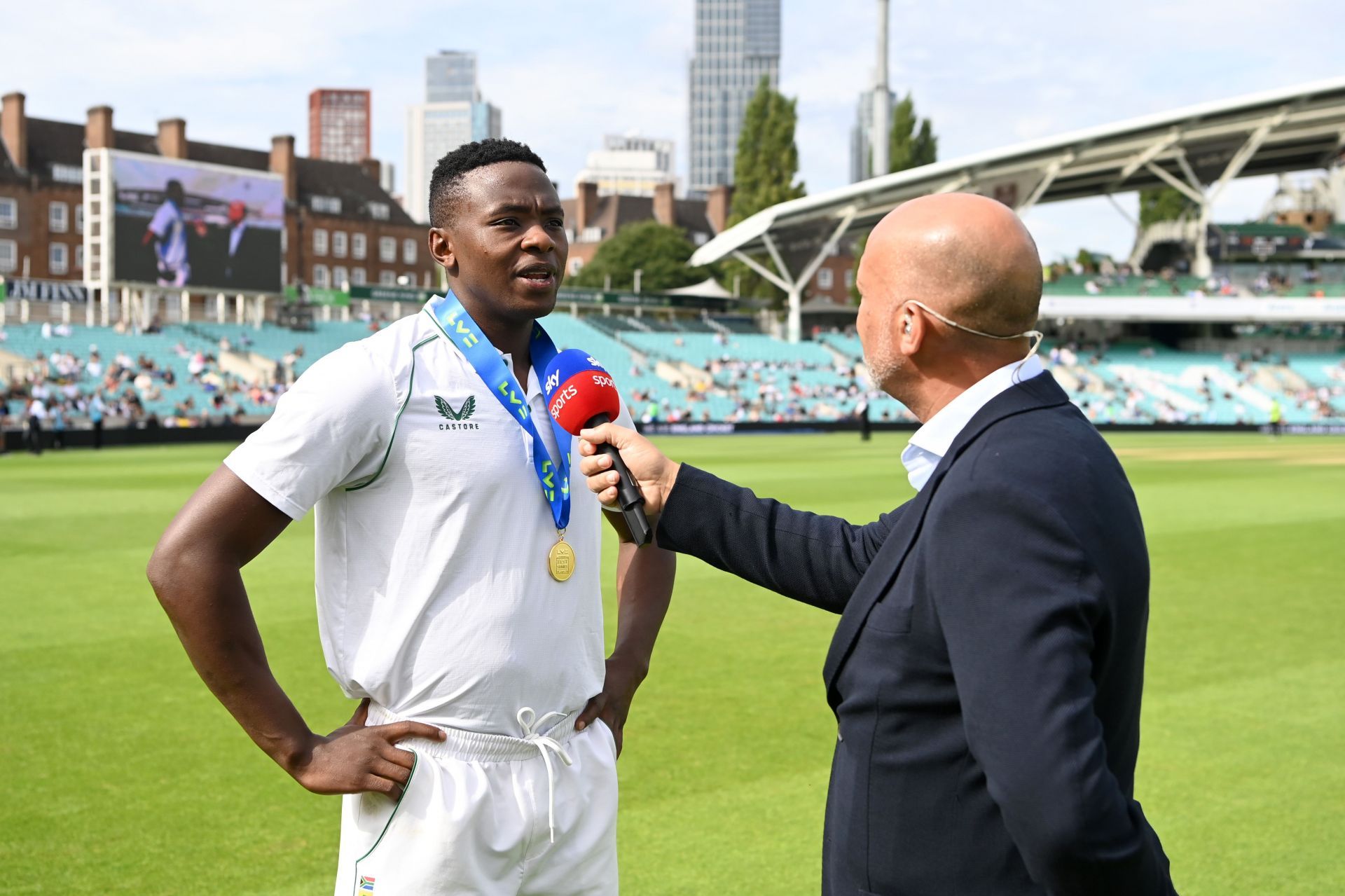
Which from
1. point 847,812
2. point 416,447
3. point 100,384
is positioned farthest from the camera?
point 100,384

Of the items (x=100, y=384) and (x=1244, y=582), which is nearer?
(x=1244, y=582)

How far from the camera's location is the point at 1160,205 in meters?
84.8

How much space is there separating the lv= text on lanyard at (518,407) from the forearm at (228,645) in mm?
658

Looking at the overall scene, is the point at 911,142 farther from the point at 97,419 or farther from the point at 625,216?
the point at 97,419

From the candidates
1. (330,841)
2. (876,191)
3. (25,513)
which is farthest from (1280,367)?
(330,841)

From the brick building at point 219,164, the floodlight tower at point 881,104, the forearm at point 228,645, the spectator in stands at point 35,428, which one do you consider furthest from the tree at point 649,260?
the forearm at point 228,645

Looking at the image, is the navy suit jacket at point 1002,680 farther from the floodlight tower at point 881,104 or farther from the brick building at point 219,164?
the brick building at point 219,164

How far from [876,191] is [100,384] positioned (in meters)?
34.8

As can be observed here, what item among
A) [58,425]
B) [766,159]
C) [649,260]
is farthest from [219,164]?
[58,425]

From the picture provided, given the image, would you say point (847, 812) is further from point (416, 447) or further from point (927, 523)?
point (416, 447)

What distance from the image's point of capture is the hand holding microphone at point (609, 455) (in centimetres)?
263

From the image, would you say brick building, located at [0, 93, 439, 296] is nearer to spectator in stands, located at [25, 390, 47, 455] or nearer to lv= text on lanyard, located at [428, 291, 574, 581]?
spectator in stands, located at [25, 390, 47, 455]

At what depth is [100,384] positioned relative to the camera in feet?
135

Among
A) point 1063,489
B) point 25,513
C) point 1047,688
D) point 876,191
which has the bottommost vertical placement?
point 25,513
